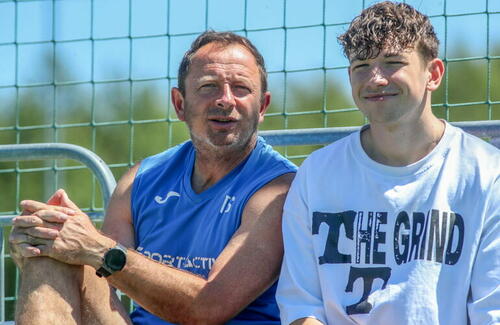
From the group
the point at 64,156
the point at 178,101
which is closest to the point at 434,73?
the point at 178,101

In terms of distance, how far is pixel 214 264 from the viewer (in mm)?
3906

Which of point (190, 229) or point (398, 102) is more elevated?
point (398, 102)

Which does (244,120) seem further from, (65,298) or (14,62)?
(14,62)

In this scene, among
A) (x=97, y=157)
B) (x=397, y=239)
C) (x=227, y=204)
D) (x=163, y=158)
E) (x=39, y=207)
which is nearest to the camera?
(x=397, y=239)

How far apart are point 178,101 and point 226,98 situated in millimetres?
341

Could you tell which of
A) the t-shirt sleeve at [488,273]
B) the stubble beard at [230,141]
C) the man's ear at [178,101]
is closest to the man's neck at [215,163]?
the stubble beard at [230,141]

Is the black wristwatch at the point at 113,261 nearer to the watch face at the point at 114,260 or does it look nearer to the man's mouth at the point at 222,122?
the watch face at the point at 114,260

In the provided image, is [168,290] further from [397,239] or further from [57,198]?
[397,239]

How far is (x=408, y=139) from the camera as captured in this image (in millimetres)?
3594

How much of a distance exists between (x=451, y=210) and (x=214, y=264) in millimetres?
890

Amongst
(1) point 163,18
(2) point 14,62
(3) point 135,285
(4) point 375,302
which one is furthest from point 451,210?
(2) point 14,62

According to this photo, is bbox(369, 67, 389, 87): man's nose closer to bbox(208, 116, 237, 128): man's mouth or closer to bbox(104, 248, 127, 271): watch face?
bbox(208, 116, 237, 128): man's mouth

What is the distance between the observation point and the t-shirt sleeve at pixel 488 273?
11.0ft

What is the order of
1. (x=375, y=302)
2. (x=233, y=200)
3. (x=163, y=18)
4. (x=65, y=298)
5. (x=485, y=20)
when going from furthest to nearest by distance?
(x=163, y=18)
(x=485, y=20)
(x=233, y=200)
(x=65, y=298)
(x=375, y=302)
